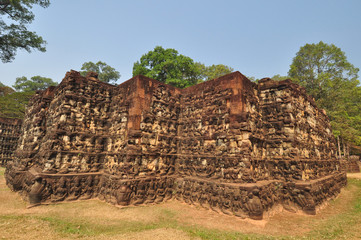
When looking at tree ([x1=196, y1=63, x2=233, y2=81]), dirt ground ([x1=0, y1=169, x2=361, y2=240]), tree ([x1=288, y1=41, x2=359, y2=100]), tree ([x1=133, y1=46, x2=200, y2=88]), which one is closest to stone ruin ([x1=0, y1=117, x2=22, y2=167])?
tree ([x1=133, y1=46, x2=200, y2=88])

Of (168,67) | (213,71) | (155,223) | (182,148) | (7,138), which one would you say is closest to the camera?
(155,223)

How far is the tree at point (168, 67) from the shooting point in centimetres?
2353

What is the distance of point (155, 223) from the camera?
605cm

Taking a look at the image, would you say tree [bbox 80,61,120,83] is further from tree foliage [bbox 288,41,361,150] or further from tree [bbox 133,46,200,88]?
tree foliage [bbox 288,41,361,150]

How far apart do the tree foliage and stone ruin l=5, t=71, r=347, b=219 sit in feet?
52.2

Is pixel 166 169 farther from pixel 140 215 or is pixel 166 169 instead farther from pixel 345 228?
pixel 345 228

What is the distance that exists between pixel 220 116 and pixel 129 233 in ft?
18.6

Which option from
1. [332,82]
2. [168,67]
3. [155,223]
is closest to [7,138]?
[168,67]

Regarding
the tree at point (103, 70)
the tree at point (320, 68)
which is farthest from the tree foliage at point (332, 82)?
the tree at point (103, 70)

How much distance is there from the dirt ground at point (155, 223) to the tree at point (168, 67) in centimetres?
1754

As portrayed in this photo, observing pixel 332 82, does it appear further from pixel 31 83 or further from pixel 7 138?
pixel 31 83

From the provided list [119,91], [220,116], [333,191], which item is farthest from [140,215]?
[333,191]

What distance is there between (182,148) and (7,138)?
23.7 meters

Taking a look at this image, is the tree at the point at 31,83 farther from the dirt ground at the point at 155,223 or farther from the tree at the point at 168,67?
the dirt ground at the point at 155,223
